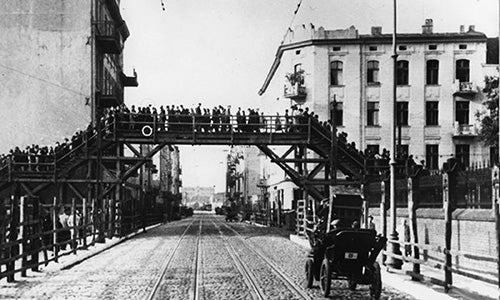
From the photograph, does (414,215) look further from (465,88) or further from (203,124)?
(465,88)

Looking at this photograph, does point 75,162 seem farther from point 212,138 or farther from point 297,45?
point 297,45

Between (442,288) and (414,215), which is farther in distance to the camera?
(414,215)

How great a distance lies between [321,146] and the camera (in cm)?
3575

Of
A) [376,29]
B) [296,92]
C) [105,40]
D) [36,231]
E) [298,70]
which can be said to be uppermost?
[376,29]

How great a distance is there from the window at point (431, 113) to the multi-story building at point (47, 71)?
74.9ft

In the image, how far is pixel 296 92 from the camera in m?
50.4

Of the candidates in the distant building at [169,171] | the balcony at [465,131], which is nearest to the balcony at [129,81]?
the distant building at [169,171]

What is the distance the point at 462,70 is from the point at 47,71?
93.6ft

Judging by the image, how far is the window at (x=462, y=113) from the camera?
49.9 m

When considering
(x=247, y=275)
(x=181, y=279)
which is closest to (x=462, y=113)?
(x=247, y=275)

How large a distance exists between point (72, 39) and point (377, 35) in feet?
69.9

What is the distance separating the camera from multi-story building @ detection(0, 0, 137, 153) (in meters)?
45.3

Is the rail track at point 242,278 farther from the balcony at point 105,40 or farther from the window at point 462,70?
the window at point 462,70

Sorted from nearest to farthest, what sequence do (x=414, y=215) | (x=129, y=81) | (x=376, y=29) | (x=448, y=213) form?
(x=448, y=213) → (x=414, y=215) → (x=376, y=29) → (x=129, y=81)
